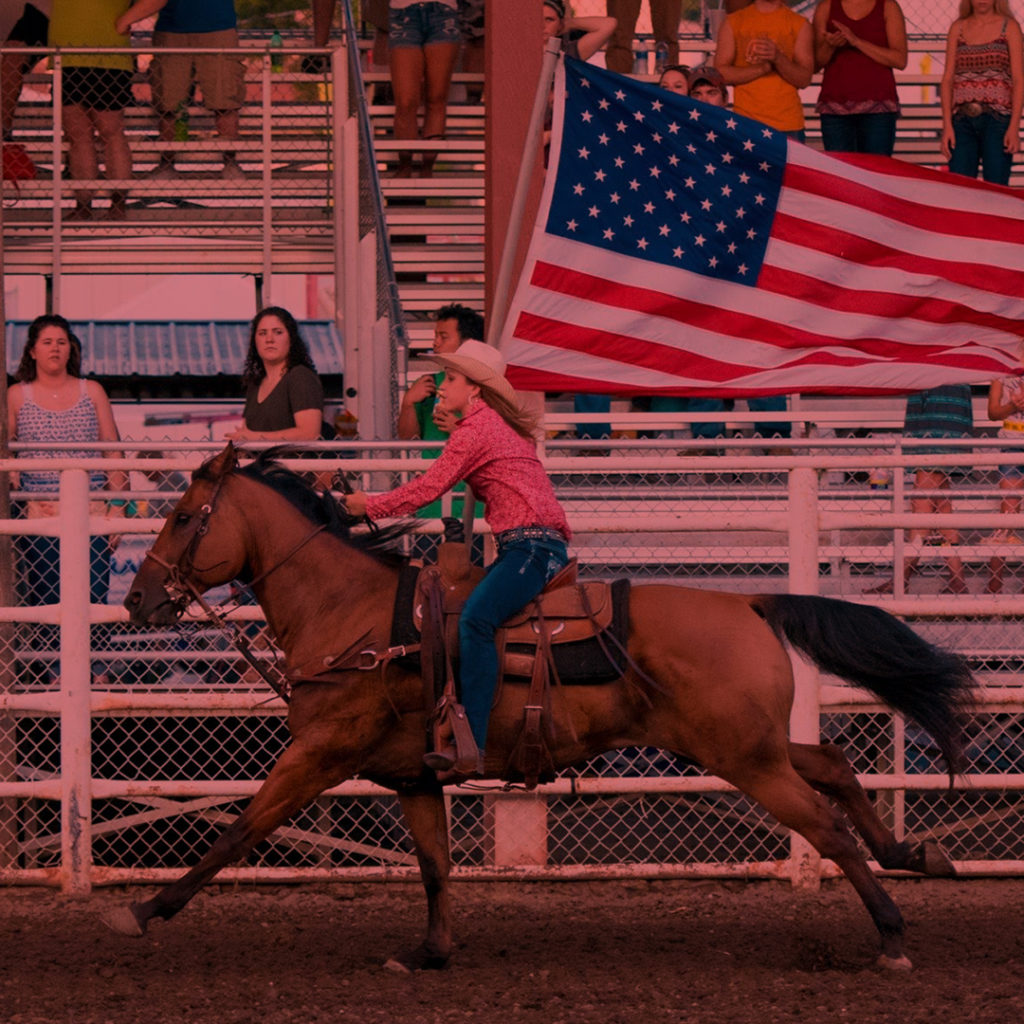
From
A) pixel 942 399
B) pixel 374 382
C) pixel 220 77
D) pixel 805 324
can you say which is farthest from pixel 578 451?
pixel 220 77

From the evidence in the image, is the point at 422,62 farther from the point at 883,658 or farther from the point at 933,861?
the point at 933,861

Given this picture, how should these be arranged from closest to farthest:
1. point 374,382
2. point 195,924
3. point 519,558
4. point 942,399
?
point 519,558 → point 195,924 → point 942,399 → point 374,382

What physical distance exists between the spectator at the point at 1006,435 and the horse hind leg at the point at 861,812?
6.43 ft

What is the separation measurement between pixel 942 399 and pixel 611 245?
3121 millimetres

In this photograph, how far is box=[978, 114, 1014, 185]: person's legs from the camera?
1148cm

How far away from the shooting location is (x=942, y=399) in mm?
9805

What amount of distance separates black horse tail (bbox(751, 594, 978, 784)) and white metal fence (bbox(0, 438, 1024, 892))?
0.62m

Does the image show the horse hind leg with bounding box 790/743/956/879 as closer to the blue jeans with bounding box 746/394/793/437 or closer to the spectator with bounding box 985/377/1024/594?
the spectator with bounding box 985/377/1024/594

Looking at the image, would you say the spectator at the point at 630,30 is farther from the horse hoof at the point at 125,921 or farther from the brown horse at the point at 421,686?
the horse hoof at the point at 125,921

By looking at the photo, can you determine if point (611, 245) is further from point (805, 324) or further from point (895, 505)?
point (895, 505)

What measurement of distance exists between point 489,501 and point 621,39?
8.09 m

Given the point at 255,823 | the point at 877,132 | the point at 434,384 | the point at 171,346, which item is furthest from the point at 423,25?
the point at 171,346

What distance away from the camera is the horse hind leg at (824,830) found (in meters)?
6.38

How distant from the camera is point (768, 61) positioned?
11570 mm
